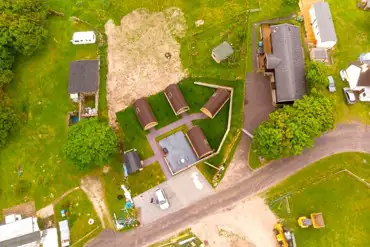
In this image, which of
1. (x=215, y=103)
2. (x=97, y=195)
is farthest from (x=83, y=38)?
(x=97, y=195)

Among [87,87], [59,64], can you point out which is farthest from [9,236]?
[59,64]

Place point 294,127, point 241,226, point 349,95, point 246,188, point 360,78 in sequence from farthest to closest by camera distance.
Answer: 1. point 349,95
2. point 360,78
3. point 246,188
4. point 241,226
5. point 294,127

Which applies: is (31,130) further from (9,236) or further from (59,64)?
(9,236)

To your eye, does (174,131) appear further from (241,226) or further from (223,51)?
(241,226)

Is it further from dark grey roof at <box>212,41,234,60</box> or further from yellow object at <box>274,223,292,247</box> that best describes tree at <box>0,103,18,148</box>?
yellow object at <box>274,223,292,247</box>

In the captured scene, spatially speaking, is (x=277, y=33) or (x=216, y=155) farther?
(x=277, y=33)

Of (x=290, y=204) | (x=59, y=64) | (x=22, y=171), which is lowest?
(x=290, y=204)
